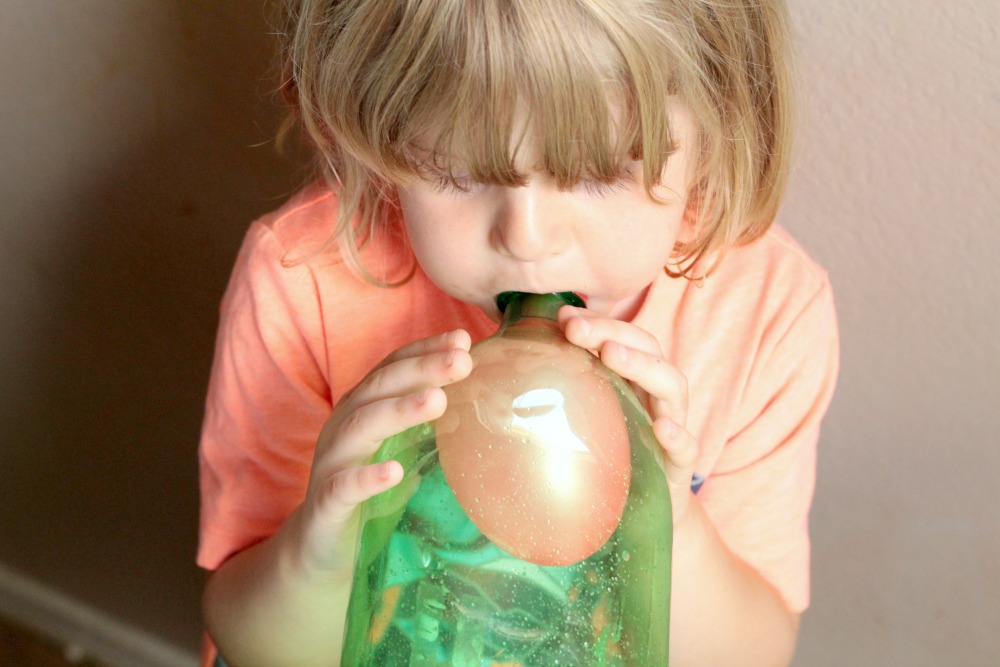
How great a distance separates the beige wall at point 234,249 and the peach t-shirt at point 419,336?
0.11 meters

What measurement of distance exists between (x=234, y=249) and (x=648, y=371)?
61cm

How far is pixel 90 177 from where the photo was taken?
105 cm

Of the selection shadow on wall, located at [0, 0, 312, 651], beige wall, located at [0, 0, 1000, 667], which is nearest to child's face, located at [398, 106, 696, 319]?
beige wall, located at [0, 0, 1000, 667]

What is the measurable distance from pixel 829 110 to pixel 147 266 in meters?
0.70

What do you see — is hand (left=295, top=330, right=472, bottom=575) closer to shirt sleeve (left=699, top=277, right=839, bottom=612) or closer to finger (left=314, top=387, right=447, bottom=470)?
finger (left=314, top=387, right=447, bottom=470)

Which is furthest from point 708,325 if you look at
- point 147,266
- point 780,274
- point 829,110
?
point 147,266

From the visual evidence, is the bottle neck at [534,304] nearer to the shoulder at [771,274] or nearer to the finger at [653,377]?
the finger at [653,377]

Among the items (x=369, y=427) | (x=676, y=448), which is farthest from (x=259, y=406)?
(x=676, y=448)

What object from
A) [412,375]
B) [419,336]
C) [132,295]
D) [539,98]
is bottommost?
[132,295]

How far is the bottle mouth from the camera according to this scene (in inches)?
25.2

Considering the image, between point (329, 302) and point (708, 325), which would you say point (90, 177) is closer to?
point (329, 302)

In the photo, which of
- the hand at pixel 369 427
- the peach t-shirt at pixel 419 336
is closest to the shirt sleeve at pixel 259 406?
the peach t-shirt at pixel 419 336

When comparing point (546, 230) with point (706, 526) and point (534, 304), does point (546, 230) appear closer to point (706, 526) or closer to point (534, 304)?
point (534, 304)

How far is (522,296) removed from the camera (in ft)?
2.10
